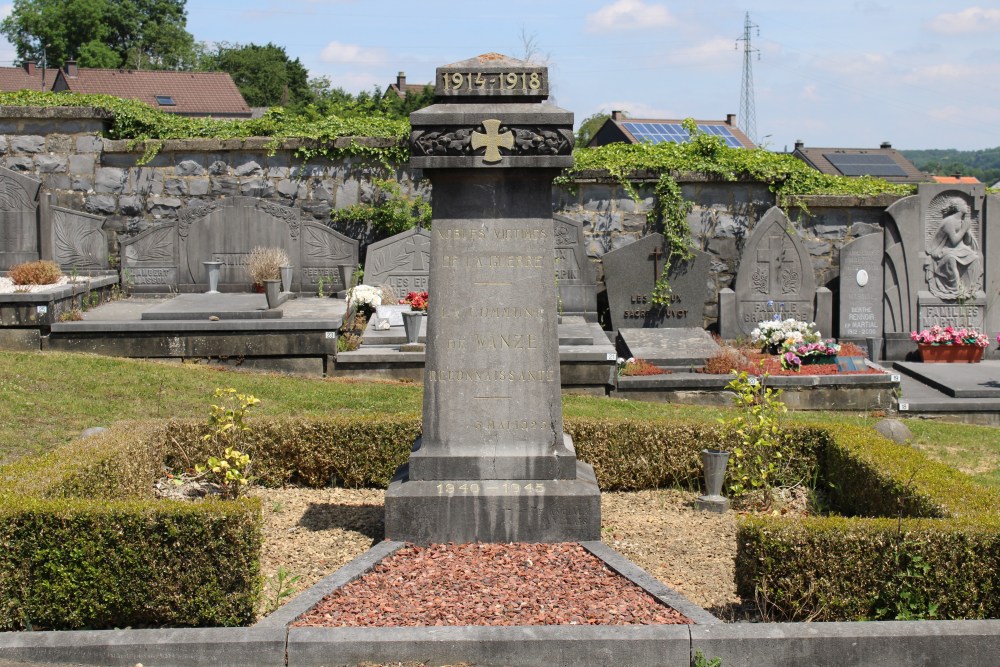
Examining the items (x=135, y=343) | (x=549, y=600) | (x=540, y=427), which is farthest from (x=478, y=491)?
(x=135, y=343)

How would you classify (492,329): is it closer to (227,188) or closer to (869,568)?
(869,568)

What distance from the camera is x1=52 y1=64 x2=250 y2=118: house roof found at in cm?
5225

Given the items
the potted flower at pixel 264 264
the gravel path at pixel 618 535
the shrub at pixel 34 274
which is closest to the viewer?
the gravel path at pixel 618 535

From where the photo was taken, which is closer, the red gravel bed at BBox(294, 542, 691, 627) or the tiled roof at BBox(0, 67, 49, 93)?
the red gravel bed at BBox(294, 542, 691, 627)

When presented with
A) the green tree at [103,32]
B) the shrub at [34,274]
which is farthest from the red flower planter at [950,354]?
the green tree at [103,32]

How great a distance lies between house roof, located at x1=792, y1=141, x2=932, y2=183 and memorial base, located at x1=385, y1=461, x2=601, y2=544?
36.9 meters

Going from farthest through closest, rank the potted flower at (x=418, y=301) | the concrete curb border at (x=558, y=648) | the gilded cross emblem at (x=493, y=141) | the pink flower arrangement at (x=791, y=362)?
A: the potted flower at (x=418, y=301), the pink flower arrangement at (x=791, y=362), the gilded cross emblem at (x=493, y=141), the concrete curb border at (x=558, y=648)

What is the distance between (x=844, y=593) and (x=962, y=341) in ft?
36.4

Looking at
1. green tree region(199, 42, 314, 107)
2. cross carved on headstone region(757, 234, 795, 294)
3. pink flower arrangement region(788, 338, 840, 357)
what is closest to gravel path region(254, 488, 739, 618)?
pink flower arrangement region(788, 338, 840, 357)

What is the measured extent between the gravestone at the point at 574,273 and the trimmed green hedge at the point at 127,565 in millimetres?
9957

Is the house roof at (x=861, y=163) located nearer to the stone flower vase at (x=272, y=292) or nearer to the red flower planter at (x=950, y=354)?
the red flower planter at (x=950, y=354)

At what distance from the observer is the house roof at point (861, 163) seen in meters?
42.9

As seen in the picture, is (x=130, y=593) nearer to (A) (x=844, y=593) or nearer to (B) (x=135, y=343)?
(A) (x=844, y=593)

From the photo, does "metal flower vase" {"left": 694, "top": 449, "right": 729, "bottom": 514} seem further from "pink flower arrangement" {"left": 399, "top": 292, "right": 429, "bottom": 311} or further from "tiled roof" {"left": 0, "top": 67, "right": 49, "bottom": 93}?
"tiled roof" {"left": 0, "top": 67, "right": 49, "bottom": 93}
